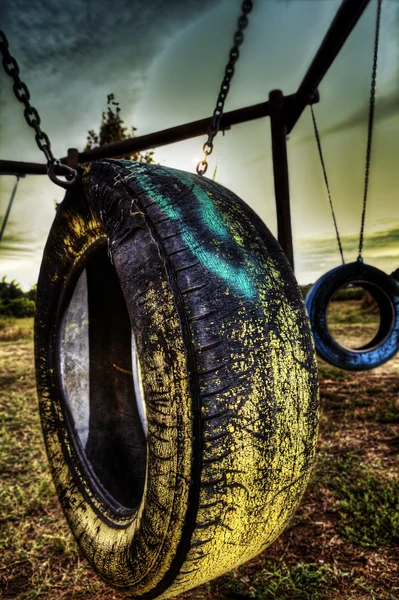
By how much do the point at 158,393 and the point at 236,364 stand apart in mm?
175

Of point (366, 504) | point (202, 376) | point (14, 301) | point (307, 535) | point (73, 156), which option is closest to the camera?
point (202, 376)

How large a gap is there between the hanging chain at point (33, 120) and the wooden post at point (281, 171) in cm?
133

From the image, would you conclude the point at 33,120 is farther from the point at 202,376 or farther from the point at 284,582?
the point at 284,582

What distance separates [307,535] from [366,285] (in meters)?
1.90

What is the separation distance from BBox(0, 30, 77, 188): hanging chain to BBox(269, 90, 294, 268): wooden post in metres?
1.33

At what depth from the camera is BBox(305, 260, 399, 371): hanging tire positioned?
278cm

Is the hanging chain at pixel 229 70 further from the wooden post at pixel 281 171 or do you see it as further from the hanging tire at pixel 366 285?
the hanging tire at pixel 366 285

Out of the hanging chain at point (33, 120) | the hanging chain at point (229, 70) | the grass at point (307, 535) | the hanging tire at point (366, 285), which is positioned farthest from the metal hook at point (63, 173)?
the hanging tire at point (366, 285)

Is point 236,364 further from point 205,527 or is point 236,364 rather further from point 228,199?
point 228,199

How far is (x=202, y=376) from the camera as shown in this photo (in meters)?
0.73

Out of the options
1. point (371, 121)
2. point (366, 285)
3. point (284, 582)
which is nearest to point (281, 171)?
point (371, 121)

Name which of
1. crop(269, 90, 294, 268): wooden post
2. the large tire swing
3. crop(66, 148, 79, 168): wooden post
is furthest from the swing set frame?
A: the large tire swing

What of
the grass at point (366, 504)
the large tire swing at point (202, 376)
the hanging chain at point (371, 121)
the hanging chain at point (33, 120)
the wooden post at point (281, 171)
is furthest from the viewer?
the wooden post at point (281, 171)

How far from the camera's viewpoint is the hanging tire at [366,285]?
278 centimetres
